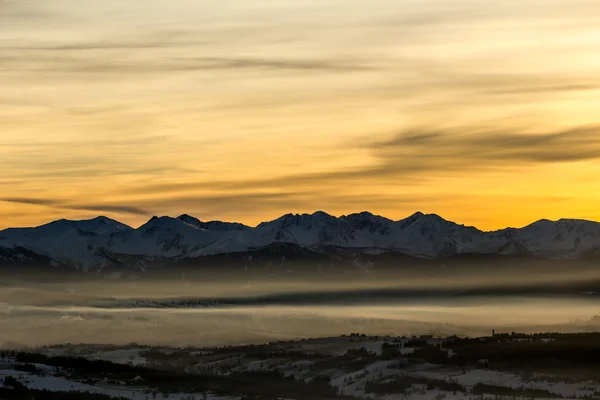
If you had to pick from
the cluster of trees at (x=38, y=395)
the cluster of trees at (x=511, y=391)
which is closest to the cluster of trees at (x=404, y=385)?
the cluster of trees at (x=511, y=391)

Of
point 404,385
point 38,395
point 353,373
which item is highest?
point 353,373

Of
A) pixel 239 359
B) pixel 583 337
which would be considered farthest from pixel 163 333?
pixel 583 337

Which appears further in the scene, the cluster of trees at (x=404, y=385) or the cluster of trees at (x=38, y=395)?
the cluster of trees at (x=404, y=385)

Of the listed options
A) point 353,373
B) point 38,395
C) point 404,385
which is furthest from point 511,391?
point 38,395

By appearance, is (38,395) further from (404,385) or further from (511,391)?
(511,391)

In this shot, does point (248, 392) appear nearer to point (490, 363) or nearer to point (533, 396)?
point (533, 396)

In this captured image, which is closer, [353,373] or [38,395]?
[38,395]

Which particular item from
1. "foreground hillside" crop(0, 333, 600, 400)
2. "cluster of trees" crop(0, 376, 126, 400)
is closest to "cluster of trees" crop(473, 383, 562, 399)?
"foreground hillside" crop(0, 333, 600, 400)

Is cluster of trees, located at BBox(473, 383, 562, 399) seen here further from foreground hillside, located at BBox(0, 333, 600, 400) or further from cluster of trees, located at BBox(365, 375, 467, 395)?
cluster of trees, located at BBox(365, 375, 467, 395)

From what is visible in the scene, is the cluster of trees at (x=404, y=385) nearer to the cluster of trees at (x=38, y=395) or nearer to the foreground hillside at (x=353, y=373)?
the foreground hillside at (x=353, y=373)

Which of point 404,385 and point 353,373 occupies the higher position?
point 353,373

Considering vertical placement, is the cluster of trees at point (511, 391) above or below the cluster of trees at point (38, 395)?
above
